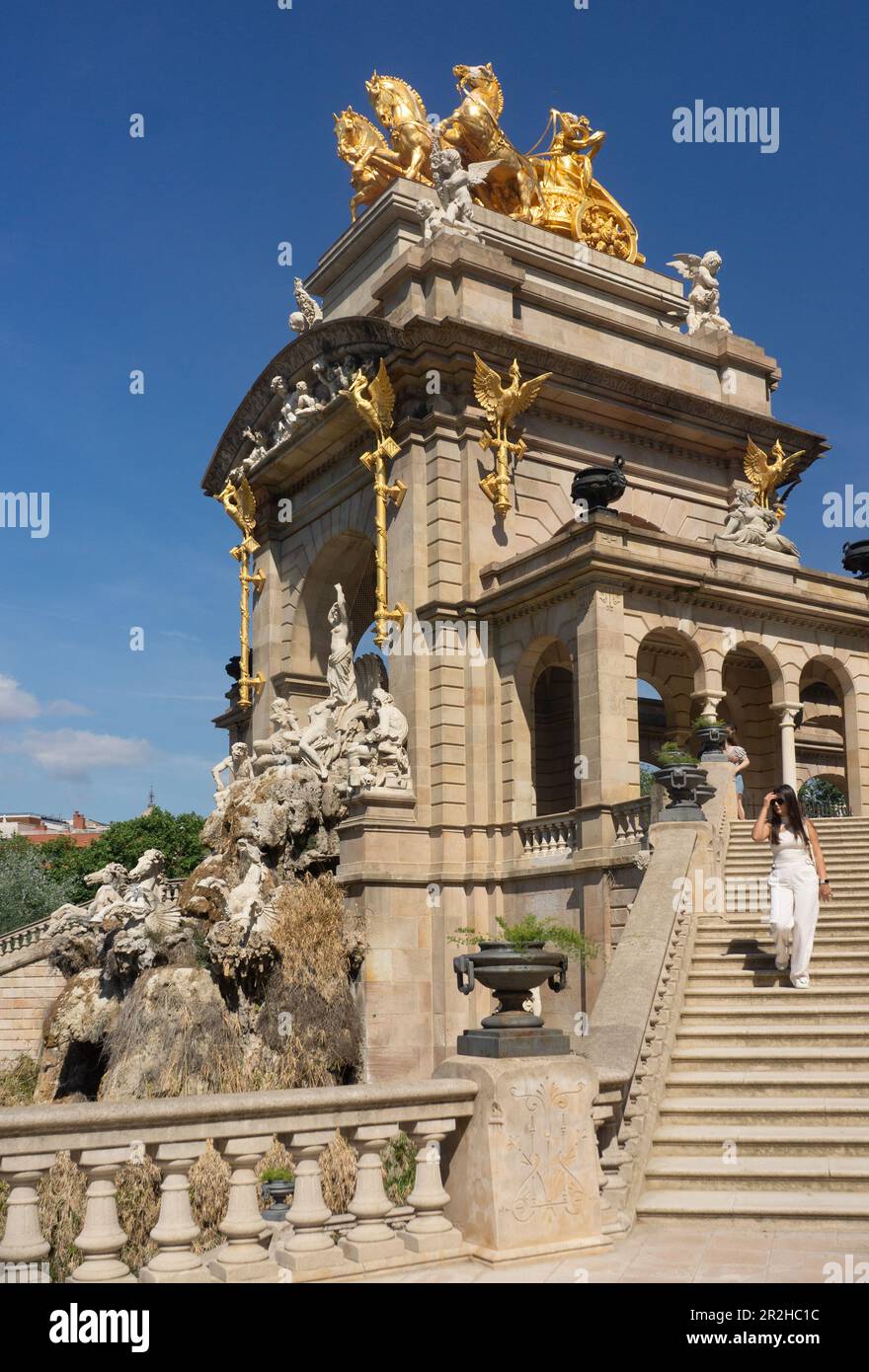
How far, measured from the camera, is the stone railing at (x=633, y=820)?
775 inches

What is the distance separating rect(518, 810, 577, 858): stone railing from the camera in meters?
22.1

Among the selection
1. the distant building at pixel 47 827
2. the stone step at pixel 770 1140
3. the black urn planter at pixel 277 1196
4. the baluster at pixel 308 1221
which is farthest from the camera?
the distant building at pixel 47 827

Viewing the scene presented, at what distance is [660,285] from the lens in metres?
33.4

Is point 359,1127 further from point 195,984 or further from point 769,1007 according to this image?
point 195,984

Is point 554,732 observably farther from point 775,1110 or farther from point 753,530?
point 775,1110

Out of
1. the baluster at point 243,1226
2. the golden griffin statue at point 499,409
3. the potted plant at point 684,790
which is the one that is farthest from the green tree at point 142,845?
the baluster at point 243,1226

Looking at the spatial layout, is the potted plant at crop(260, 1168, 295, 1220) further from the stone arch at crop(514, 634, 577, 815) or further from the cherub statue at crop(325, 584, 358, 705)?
the stone arch at crop(514, 634, 577, 815)

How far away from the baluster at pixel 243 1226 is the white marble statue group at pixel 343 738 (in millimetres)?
17440

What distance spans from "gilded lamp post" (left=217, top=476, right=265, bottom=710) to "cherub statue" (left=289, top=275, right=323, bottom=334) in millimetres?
4223

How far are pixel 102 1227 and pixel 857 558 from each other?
78.7 ft

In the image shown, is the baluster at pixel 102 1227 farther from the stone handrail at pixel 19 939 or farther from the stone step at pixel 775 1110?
the stone handrail at pixel 19 939

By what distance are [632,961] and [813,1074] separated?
2002 mm

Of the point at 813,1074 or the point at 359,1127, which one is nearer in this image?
the point at 359,1127
